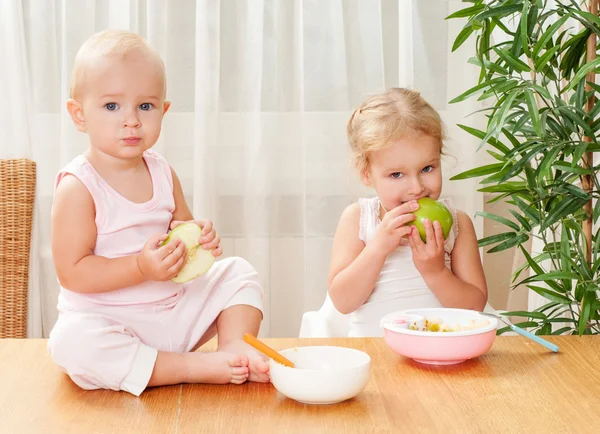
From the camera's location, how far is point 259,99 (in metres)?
2.82

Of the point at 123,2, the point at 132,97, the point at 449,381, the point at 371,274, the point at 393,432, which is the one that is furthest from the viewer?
the point at 123,2

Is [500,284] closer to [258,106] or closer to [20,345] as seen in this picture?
[258,106]

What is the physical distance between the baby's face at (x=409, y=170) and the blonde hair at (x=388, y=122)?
21 millimetres

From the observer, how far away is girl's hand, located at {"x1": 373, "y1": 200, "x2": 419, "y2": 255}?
1.75m

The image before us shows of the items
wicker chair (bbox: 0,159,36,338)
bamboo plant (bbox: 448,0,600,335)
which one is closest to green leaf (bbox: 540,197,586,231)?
bamboo plant (bbox: 448,0,600,335)

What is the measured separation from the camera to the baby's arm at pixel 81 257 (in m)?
1.35

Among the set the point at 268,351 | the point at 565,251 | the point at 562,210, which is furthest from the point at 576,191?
the point at 268,351

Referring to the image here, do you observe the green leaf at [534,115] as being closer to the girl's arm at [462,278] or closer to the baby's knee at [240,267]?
the girl's arm at [462,278]

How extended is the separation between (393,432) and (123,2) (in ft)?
7.00

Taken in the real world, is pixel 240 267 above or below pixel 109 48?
below

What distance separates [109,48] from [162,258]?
1.26ft

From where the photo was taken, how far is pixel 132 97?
1372 mm

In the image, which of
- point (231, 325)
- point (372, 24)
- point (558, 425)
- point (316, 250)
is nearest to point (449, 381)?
point (558, 425)

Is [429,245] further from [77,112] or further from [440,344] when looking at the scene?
[77,112]
